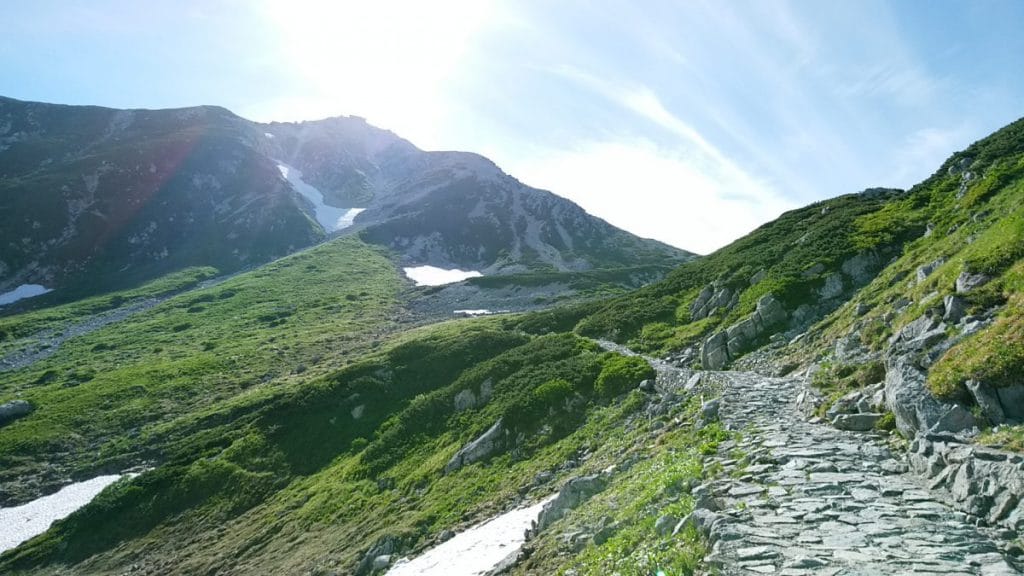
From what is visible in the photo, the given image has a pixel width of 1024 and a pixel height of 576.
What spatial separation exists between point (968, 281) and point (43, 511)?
2302 inches

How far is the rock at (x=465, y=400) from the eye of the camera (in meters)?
36.9

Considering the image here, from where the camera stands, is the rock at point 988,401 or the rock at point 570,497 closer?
the rock at point 988,401

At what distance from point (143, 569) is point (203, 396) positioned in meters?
36.8

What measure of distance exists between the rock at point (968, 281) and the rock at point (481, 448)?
2061 cm

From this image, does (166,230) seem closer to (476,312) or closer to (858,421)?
(476,312)

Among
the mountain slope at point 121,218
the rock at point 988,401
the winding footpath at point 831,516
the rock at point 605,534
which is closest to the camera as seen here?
the winding footpath at point 831,516

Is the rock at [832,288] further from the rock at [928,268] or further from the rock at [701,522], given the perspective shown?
the rock at [701,522]

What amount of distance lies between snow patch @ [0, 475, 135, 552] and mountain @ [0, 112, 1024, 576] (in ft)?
6.74

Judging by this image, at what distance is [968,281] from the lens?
18.7 m

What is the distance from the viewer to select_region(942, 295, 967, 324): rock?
17.2 m

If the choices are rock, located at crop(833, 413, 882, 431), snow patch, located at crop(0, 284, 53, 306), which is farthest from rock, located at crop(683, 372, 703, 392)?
snow patch, located at crop(0, 284, 53, 306)

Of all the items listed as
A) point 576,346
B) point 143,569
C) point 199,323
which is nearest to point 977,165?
point 576,346

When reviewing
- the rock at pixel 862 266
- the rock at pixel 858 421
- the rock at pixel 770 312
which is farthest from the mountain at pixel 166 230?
the rock at pixel 858 421

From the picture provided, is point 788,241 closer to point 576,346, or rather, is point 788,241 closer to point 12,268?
point 576,346
